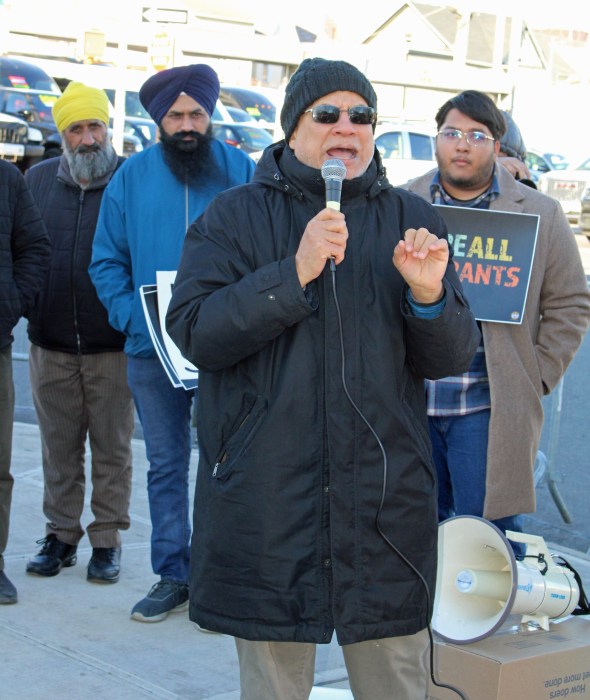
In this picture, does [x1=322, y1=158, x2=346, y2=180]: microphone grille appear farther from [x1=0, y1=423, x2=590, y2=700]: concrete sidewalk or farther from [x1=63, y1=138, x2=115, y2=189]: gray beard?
[x1=63, y1=138, x2=115, y2=189]: gray beard

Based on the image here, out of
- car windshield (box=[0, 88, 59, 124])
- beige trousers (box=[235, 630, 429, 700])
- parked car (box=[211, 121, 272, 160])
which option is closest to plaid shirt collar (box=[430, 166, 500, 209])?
beige trousers (box=[235, 630, 429, 700])

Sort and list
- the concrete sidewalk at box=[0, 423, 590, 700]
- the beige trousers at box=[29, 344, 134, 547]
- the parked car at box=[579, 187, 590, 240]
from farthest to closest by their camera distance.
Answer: the parked car at box=[579, 187, 590, 240]
the beige trousers at box=[29, 344, 134, 547]
the concrete sidewalk at box=[0, 423, 590, 700]

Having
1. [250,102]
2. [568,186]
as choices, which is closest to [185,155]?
[568,186]

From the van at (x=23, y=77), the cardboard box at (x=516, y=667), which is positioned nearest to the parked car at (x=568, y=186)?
the van at (x=23, y=77)

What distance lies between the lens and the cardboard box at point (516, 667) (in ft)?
11.1

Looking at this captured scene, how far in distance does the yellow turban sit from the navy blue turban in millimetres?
533

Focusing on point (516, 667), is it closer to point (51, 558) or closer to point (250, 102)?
point (51, 558)

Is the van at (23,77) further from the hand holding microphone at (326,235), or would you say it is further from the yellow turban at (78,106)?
the hand holding microphone at (326,235)

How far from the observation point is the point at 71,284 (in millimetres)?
5074

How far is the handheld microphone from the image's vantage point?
2607 mm

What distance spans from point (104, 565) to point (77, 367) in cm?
92

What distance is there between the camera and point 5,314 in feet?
14.9

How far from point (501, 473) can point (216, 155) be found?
1811mm

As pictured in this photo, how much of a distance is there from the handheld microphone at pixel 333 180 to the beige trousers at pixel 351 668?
1105 millimetres
